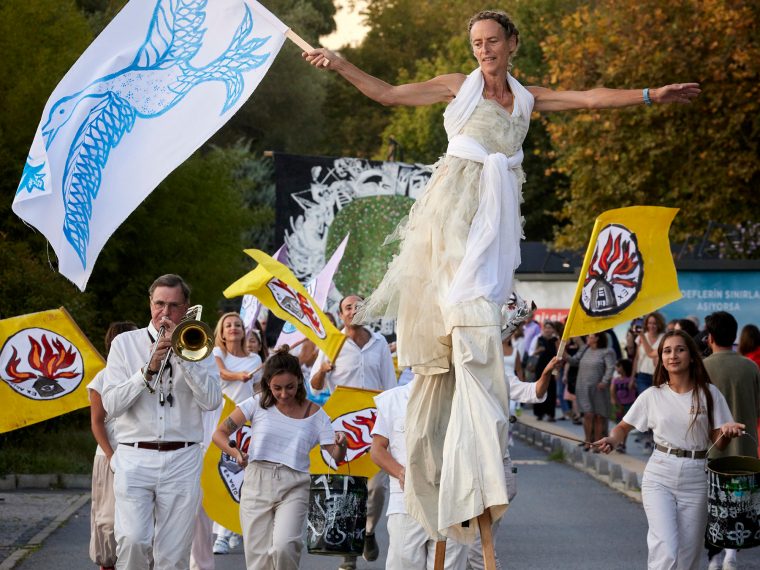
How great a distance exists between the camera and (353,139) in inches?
2773

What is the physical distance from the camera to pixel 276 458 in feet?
34.9

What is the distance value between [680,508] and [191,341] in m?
3.70

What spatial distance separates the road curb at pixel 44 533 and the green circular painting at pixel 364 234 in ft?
37.2

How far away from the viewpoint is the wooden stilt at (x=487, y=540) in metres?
6.68

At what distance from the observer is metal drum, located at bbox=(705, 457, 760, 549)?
1003 cm

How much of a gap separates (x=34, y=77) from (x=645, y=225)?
60.5 ft

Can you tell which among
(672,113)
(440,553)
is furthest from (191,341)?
(672,113)

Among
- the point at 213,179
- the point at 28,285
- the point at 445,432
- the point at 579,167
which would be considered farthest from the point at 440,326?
the point at 213,179

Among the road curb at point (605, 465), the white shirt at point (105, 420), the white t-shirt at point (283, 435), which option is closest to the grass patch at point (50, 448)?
the road curb at point (605, 465)

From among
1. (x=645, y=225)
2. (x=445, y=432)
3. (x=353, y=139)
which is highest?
(x=353, y=139)

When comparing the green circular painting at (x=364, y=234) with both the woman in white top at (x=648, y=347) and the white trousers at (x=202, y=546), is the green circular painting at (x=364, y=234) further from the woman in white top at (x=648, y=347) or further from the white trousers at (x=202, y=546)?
the white trousers at (x=202, y=546)

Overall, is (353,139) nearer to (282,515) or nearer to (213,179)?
(213,179)

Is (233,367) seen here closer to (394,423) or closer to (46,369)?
(46,369)

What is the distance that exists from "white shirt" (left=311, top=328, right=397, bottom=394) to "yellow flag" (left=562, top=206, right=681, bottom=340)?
13.3ft
